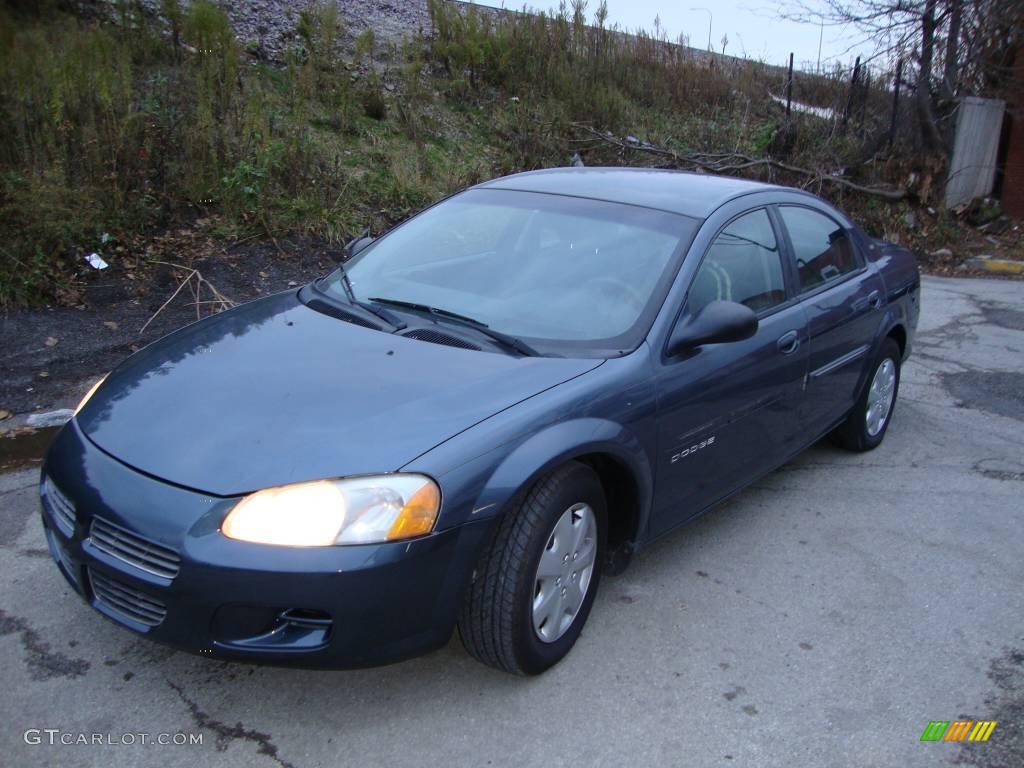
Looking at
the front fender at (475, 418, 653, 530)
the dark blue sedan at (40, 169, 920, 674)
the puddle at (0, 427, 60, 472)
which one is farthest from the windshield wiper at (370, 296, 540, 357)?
the puddle at (0, 427, 60, 472)

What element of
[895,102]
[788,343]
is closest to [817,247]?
[788,343]

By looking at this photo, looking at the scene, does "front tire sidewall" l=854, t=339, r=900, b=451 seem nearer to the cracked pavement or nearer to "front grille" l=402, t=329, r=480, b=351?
the cracked pavement

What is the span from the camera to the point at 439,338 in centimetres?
339

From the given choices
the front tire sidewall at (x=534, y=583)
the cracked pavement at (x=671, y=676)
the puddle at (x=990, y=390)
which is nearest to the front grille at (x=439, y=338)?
the front tire sidewall at (x=534, y=583)

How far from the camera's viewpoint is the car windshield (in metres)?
3.50

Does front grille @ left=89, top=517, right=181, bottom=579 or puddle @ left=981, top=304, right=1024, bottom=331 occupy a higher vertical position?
front grille @ left=89, top=517, right=181, bottom=579

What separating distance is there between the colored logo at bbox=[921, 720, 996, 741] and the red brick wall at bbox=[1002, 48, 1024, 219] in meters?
12.1

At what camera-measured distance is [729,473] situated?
152 inches

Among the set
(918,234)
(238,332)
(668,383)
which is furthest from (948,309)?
(238,332)

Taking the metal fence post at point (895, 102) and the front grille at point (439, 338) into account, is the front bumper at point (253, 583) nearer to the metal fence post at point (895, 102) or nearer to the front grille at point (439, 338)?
the front grille at point (439, 338)

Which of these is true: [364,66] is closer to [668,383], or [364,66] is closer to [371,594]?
[668,383]

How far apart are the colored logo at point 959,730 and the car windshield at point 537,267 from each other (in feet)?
5.20

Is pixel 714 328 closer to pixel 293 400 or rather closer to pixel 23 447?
pixel 293 400

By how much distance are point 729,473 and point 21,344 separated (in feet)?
15.2
